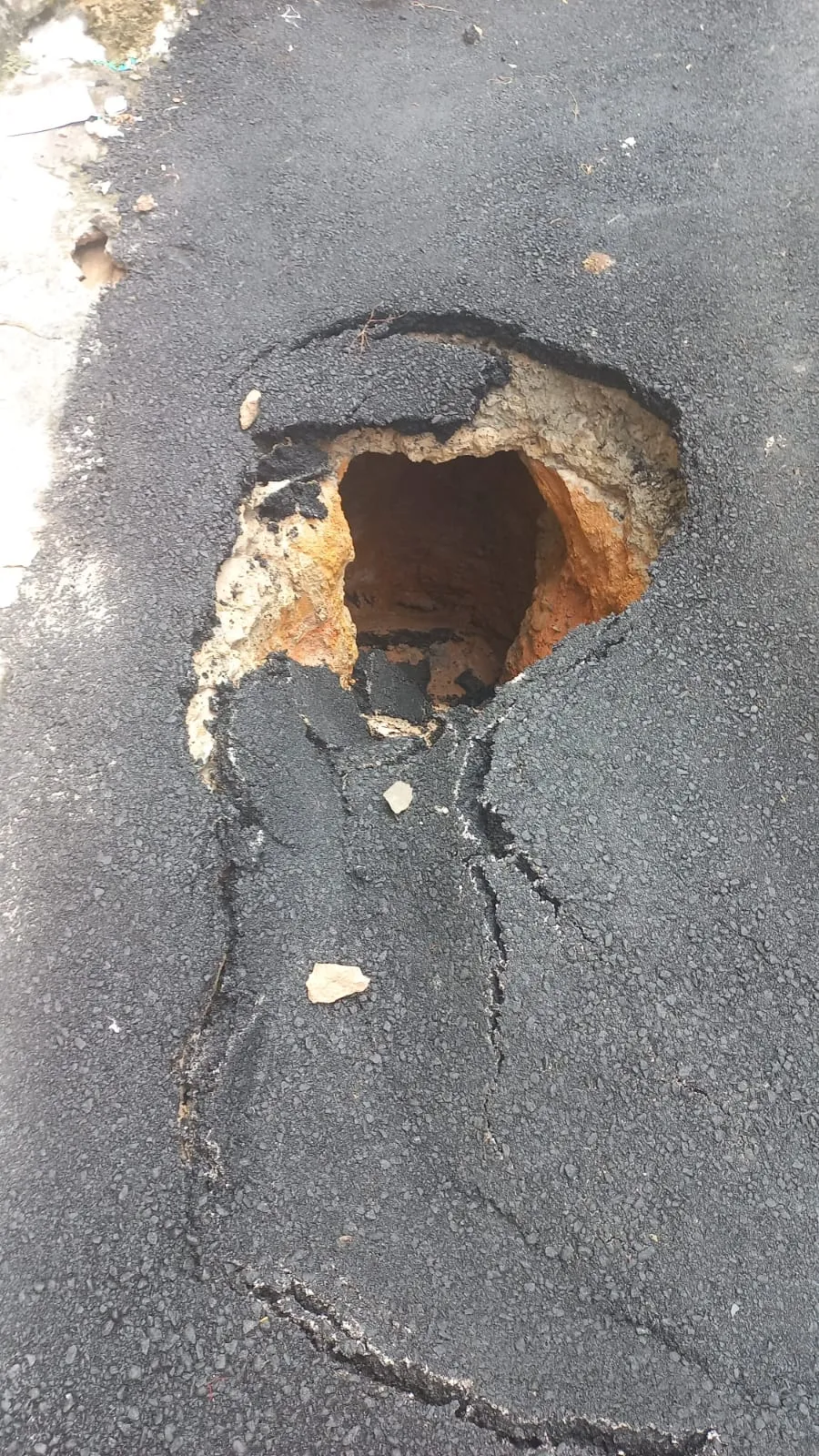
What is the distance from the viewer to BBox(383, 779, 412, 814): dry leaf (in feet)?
8.25

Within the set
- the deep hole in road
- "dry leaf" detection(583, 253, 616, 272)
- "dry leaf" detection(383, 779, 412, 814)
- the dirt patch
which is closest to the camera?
"dry leaf" detection(383, 779, 412, 814)

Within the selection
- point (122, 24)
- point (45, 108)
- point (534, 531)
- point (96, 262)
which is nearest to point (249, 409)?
point (96, 262)

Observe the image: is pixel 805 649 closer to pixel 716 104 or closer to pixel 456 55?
pixel 716 104

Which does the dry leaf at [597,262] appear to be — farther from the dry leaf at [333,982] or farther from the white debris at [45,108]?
the dry leaf at [333,982]

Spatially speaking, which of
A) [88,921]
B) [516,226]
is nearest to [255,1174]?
[88,921]

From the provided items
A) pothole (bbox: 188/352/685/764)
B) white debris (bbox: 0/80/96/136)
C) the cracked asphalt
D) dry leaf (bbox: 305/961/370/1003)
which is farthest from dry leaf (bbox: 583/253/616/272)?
dry leaf (bbox: 305/961/370/1003)

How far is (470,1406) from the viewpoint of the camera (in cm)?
188

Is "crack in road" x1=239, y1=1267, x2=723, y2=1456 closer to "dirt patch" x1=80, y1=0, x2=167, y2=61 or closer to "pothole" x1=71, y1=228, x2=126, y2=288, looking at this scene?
"pothole" x1=71, y1=228, x2=126, y2=288

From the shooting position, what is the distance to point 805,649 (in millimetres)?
2689

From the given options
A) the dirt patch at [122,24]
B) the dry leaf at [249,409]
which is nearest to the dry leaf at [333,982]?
the dry leaf at [249,409]

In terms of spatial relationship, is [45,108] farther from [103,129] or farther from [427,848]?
[427,848]

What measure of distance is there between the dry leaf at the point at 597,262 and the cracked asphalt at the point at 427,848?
0.08 metres

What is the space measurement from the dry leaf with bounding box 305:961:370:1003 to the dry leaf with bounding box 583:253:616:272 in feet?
9.15

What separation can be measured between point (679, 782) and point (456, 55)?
3354mm
